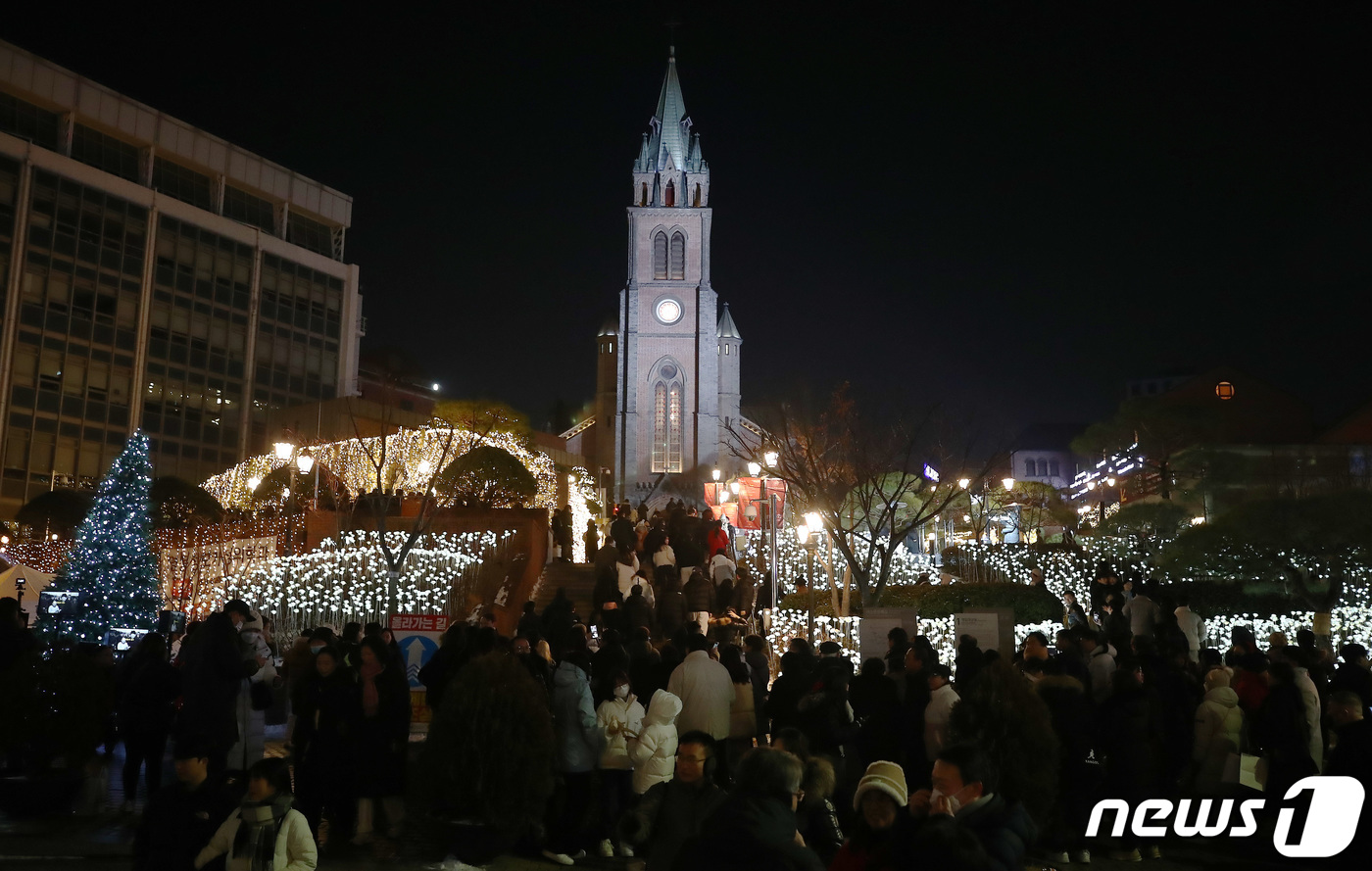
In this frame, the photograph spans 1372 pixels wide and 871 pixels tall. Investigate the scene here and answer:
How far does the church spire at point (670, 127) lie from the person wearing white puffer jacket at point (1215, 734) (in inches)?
2536

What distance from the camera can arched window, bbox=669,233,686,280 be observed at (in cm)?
6819

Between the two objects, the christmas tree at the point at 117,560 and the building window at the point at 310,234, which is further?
the building window at the point at 310,234

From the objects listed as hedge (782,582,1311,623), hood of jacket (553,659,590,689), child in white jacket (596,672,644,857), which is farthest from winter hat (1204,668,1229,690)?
hedge (782,582,1311,623)

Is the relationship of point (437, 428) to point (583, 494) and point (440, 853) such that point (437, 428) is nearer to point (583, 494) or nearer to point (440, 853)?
point (583, 494)

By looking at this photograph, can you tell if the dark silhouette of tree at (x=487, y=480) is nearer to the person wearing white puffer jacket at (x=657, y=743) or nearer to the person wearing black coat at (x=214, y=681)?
the person wearing black coat at (x=214, y=681)

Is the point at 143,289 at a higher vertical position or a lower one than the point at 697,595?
higher

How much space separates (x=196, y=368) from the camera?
2206 inches

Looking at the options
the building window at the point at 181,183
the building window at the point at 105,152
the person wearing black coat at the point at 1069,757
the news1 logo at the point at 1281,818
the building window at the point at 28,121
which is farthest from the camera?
the building window at the point at 181,183

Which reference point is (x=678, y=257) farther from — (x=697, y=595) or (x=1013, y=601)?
(x=697, y=595)

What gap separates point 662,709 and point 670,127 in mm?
67924

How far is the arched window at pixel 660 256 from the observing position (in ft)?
224

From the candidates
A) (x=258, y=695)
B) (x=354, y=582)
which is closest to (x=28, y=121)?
(x=354, y=582)

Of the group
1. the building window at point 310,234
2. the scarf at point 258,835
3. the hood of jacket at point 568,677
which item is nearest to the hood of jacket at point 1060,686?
the hood of jacket at point 568,677

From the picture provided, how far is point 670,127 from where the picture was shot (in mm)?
72188
